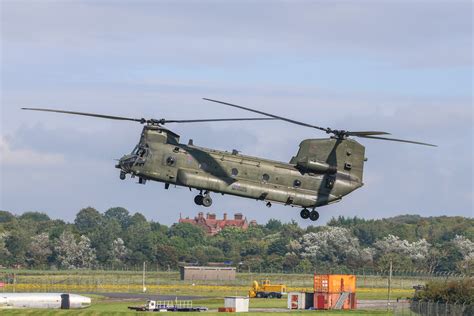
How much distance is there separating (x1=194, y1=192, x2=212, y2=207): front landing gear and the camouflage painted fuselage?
65 cm

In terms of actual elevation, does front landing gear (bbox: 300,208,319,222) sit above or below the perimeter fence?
above

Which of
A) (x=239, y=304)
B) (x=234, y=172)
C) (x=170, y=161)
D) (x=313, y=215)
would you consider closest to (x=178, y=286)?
(x=239, y=304)

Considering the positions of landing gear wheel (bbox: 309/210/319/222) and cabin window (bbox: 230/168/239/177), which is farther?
landing gear wheel (bbox: 309/210/319/222)

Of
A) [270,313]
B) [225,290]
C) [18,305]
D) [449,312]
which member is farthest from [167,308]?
[225,290]

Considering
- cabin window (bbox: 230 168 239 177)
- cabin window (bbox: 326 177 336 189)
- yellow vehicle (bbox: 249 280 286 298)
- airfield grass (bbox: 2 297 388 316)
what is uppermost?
cabin window (bbox: 230 168 239 177)

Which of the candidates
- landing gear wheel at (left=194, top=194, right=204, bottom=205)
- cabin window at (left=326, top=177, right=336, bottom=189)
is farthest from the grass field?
landing gear wheel at (left=194, top=194, right=204, bottom=205)

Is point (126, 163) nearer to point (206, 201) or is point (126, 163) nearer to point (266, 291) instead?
point (206, 201)

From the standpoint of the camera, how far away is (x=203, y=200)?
91062 mm

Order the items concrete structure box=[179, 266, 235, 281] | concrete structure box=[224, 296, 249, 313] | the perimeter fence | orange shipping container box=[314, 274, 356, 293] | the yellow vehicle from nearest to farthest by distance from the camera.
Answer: the perimeter fence, concrete structure box=[224, 296, 249, 313], orange shipping container box=[314, 274, 356, 293], the yellow vehicle, concrete structure box=[179, 266, 235, 281]

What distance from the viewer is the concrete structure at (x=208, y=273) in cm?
19650

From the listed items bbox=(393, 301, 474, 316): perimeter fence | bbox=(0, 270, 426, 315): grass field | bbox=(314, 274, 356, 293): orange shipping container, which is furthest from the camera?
bbox=(0, 270, 426, 315): grass field

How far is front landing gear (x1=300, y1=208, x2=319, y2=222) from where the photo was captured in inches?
3688

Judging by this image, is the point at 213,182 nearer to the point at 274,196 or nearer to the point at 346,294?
the point at 274,196

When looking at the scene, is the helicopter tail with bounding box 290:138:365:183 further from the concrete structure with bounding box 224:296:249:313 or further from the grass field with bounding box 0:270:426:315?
the grass field with bounding box 0:270:426:315
